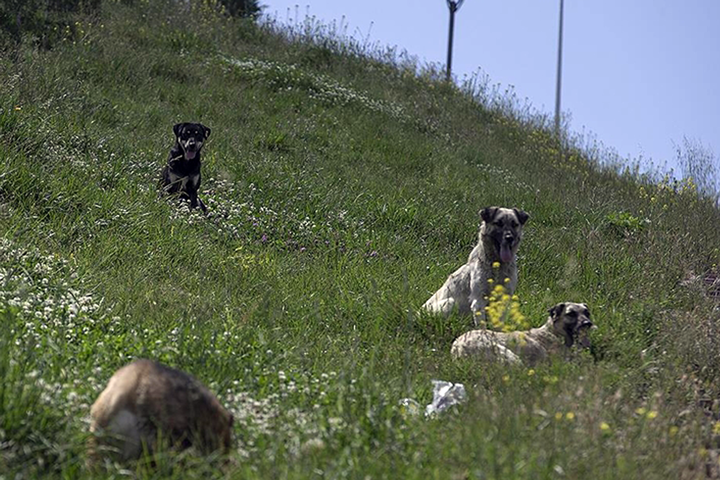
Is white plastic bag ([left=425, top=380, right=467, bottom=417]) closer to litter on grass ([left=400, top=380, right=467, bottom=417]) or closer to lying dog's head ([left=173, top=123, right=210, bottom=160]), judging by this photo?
litter on grass ([left=400, top=380, right=467, bottom=417])

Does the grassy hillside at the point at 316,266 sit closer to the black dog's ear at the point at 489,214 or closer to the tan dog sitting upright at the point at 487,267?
the tan dog sitting upright at the point at 487,267

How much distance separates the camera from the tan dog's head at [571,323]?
23.7 feet

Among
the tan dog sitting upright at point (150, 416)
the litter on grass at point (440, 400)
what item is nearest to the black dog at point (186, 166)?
the litter on grass at point (440, 400)

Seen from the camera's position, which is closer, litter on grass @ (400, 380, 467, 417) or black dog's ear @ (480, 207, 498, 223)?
litter on grass @ (400, 380, 467, 417)

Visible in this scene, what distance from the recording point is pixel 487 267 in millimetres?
8180

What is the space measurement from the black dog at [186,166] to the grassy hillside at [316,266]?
0.31 m

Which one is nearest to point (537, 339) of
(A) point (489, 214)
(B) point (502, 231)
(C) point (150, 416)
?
(B) point (502, 231)

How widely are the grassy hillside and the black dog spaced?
306 millimetres

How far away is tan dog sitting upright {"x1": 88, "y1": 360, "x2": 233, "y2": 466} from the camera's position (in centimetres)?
398

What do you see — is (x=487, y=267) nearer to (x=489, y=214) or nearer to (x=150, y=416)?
(x=489, y=214)

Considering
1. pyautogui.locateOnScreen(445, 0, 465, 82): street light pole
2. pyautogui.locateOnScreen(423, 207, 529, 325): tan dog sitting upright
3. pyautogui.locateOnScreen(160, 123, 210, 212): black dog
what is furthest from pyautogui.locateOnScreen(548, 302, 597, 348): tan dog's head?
pyautogui.locateOnScreen(445, 0, 465, 82): street light pole

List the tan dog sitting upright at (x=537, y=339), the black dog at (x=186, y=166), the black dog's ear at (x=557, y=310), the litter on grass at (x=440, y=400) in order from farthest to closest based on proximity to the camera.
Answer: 1. the black dog at (x=186, y=166)
2. the black dog's ear at (x=557, y=310)
3. the tan dog sitting upright at (x=537, y=339)
4. the litter on grass at (x=440, y=400)

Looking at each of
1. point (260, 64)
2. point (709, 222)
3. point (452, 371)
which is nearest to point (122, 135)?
point (260, 64)

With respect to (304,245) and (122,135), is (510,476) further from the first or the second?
(122,135)
